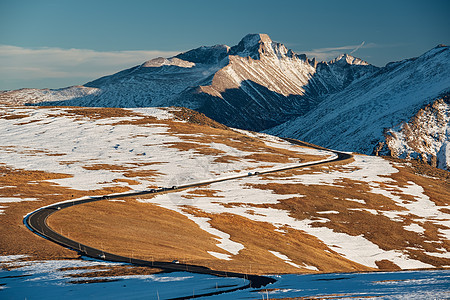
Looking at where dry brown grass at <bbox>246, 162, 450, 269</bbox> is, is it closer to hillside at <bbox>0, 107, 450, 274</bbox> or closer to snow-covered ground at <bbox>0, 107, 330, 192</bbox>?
hillside at <bbox>0, 107, 450, 274</bbox>

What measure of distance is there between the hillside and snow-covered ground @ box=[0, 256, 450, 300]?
782cm

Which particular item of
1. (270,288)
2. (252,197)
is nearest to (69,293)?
(270,288)

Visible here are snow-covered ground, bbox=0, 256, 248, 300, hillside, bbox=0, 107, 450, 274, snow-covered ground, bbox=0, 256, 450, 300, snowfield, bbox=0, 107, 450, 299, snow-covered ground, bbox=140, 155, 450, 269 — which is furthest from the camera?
snow-covered ground, bbox=140, 155, 450, 269

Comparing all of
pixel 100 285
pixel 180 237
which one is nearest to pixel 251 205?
pixel 180 237

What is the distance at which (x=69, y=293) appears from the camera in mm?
38219

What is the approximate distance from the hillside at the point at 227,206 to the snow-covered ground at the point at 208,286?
7823 millimetres

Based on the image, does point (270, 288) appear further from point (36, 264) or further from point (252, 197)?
point (252, 197)

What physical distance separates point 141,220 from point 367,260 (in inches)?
1565

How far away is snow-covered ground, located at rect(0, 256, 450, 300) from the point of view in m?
34.8

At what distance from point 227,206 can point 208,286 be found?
2524 inches

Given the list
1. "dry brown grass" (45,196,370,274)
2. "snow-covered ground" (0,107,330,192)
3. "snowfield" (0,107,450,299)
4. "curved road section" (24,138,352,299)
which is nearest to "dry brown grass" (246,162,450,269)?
"snowfield" (0,107,450,299)

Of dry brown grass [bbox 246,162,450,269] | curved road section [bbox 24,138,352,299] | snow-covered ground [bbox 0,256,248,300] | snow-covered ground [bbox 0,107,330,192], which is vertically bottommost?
dry brown grass [bbox 246,162,450,269]

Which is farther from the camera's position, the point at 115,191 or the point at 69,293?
the point at 115,191

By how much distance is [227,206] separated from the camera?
10425 centimetres
